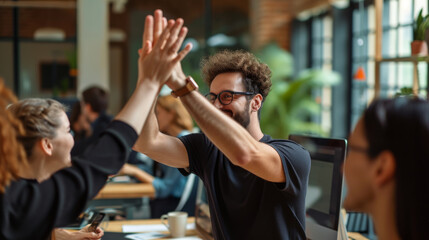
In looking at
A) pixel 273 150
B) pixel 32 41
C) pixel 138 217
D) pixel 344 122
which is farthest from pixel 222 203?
pixel 32 41

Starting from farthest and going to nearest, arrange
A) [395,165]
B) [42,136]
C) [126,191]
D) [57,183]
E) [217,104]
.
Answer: [126,191]
[217,104]
[42,136]
[57,183]
[395,165]

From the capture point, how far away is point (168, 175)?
4.50 m

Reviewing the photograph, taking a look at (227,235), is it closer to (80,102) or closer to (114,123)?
(114,123)

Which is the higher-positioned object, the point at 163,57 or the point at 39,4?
the point at 39,4

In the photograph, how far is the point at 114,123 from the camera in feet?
4.33

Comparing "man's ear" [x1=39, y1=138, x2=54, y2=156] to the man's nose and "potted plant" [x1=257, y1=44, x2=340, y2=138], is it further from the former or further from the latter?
"potted plant" [x1=257, y1=44, x2=340, y2=138]

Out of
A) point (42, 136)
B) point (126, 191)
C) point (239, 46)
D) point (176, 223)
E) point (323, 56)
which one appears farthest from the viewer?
point (239, 46)

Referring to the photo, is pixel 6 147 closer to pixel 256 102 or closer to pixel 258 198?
pixel 258 198

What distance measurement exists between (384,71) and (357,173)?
528 centimetres

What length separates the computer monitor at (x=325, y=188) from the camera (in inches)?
82.4

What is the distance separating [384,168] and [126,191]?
3.18 m

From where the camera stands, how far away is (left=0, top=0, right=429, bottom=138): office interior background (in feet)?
24.0

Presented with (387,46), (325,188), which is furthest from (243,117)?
(387,46)

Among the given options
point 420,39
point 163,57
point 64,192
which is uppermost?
point 420,39
